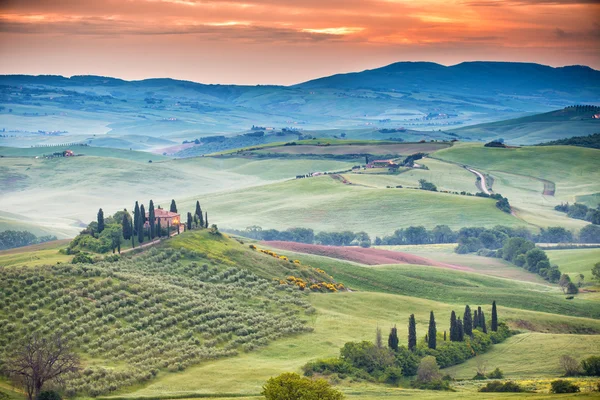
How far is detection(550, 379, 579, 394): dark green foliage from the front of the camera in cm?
7262

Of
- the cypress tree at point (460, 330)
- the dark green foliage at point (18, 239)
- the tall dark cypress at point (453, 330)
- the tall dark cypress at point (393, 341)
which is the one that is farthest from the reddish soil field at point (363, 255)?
the tall dark cypress at point (393, 341)

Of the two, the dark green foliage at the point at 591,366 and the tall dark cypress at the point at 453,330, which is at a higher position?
Result: the tall dark cypress at the point at 453,330

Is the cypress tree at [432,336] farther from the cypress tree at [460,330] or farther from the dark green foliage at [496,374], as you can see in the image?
the dark green foliage at [496,374]

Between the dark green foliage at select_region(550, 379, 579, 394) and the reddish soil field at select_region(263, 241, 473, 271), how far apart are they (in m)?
68.7

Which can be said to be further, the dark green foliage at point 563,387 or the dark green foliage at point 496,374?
the dark green foliage at point 496,374

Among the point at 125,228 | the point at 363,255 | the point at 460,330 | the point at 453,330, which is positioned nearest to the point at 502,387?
the point at 453,330

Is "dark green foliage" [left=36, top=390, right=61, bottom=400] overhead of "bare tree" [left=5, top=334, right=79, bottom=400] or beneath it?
beneath

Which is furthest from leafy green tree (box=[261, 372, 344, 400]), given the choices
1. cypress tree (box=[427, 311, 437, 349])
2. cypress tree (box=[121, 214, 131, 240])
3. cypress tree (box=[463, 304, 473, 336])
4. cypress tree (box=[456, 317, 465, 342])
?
cypress tree (box=[121, 214, 131, 240])

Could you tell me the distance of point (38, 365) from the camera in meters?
67.7

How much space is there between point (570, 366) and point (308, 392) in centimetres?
3021

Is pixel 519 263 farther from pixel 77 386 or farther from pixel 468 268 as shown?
pixel 77 386

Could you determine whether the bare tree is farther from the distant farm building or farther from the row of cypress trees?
the distant farm building

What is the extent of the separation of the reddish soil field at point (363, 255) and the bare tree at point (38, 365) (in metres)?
70.8

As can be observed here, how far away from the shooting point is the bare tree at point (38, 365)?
67750mm
